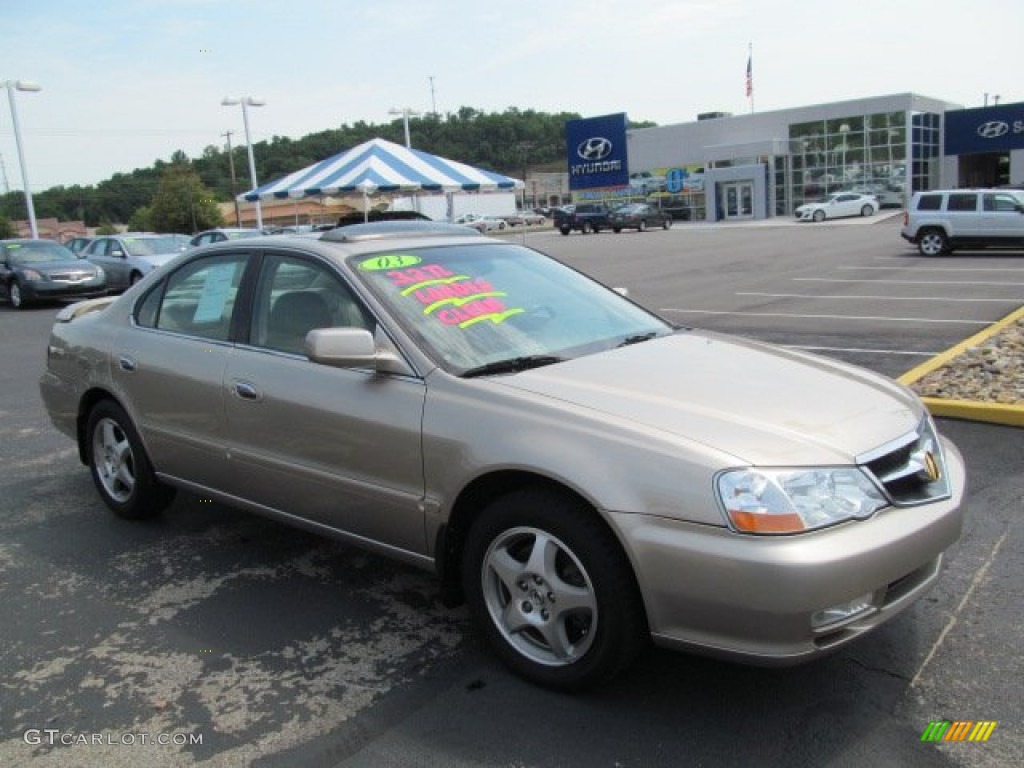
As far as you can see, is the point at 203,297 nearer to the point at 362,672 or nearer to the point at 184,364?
the point at 184,364

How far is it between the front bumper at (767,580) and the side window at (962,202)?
20647 mm

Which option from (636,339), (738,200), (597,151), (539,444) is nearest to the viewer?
(539,444)

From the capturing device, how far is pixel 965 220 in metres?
20.5

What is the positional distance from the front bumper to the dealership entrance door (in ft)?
175

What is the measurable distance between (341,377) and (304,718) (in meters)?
1.34

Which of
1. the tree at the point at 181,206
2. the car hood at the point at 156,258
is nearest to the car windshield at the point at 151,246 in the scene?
the car hood at the point at 156,258

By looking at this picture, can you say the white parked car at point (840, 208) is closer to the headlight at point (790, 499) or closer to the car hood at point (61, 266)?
the car hood at point (61, 266)

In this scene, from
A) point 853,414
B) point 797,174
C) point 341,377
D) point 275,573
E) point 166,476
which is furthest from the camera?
point 797,174

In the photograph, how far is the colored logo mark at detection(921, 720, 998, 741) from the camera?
109 inches

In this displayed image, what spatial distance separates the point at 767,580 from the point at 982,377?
545 centimetres

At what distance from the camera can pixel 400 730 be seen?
2.93m

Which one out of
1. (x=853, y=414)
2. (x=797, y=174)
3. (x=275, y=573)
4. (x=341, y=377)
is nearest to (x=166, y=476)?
(x=275, y=573)

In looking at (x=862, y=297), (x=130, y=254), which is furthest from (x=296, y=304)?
(x=130, y=254)

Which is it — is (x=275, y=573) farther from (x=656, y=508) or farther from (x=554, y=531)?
(x=656, y=508)
